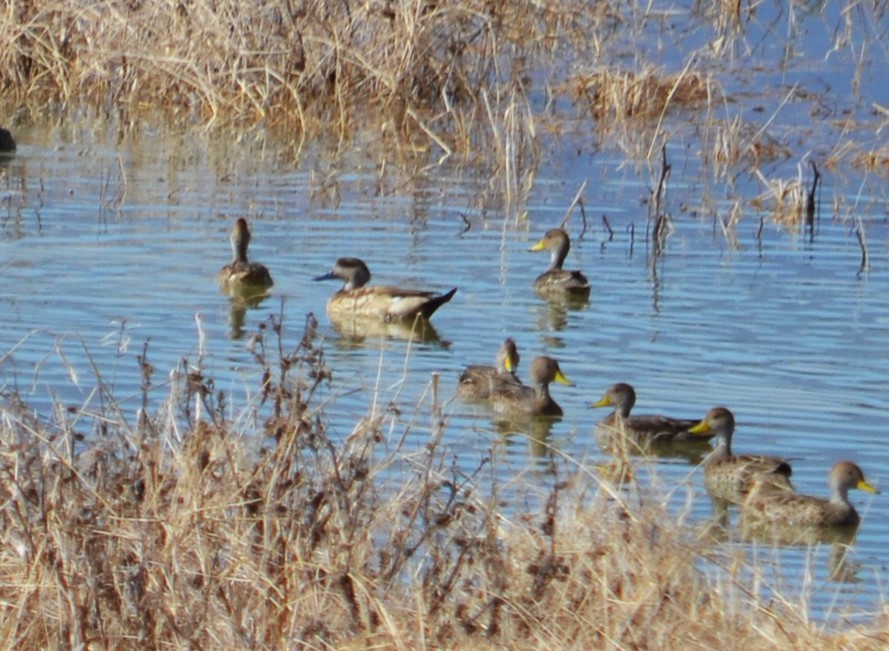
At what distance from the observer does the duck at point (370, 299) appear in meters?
13.0

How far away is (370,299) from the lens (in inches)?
526

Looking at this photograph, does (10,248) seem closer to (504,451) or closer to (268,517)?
(504,451)

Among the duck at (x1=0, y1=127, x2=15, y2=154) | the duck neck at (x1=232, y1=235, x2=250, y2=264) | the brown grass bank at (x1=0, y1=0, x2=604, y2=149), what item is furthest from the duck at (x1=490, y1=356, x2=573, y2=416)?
the duck at (x1=0, y1=127, x2=15, y2=154)

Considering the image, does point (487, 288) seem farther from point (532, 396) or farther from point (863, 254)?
point (532, 396)

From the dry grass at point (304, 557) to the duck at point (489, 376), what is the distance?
4620mm

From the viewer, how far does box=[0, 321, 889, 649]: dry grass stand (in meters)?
5.79

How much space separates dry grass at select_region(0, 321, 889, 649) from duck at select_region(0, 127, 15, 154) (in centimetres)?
1278

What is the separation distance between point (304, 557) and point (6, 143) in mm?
13348

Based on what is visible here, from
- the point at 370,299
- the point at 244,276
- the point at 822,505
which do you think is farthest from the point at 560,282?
the point at 822,505

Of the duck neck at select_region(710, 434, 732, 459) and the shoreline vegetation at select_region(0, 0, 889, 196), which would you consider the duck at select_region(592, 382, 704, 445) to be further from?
the shoreline vegetation at select_region(0, 0, 889, 196)

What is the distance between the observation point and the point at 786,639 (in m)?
5.89

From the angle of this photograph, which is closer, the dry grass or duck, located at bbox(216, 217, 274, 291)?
the dry grass

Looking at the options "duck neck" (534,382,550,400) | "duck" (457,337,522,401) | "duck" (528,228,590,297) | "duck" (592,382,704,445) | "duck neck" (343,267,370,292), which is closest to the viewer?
"duck" (592,382,704,445)

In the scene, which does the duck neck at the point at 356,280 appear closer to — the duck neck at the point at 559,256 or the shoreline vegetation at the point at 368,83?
the duck neck at the point at 559,256
